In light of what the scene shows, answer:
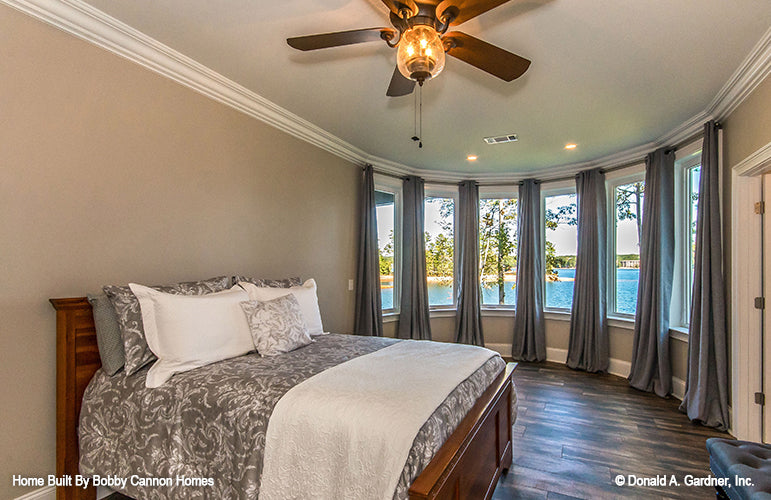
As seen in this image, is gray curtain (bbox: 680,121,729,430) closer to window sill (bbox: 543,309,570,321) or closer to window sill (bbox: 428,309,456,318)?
window sill (bbox: 543,309,570,321)

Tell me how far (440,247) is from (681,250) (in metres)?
2.86

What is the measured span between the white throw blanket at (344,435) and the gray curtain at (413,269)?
336cm

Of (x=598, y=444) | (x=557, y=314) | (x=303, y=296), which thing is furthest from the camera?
(x=557, y=314)

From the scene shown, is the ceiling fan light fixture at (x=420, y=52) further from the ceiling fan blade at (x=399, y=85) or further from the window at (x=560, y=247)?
the window at (x=560, y=247)

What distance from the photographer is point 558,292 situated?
218 inches

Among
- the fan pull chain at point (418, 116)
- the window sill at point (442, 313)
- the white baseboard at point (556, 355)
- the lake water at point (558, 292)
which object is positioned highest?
the fan pull chain at point (418, 116)

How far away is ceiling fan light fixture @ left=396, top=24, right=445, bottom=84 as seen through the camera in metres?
1.69

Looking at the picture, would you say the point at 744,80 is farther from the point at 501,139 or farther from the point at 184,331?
the point at 184,331

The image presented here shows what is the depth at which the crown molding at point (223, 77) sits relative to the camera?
2.12 meters

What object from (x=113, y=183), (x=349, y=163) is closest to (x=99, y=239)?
(x=113, y=183)

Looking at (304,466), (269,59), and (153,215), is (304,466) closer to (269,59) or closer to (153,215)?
(153,215)

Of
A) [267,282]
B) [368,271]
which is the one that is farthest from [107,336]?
[368,271]

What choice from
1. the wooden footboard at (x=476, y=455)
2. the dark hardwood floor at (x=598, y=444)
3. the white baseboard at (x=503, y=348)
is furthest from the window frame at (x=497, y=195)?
the wooden footboard at (x=476, y=455)

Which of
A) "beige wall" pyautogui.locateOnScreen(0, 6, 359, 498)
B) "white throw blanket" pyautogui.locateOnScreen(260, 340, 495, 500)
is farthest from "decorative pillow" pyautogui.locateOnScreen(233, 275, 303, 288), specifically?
"white throw blanket" pyautogui.locateOnScreen(260, 340, 495, 500)
